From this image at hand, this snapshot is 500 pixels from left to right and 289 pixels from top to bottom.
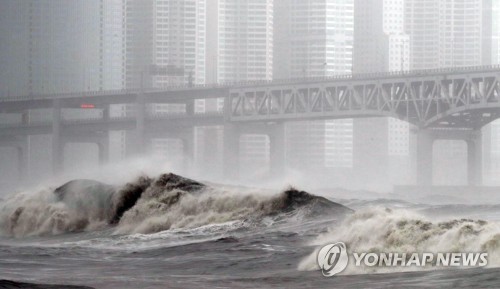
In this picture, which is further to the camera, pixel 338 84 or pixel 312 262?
pixel 338 84

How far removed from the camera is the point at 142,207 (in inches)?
1873

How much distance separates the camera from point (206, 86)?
184 meters

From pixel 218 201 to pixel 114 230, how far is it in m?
4.04

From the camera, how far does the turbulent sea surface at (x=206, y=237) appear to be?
26.4 metres

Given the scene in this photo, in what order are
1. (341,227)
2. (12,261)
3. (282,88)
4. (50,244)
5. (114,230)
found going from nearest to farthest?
1. (12,261)
2. (341,227)
3. (50,244)
4. (114,230)
5. (282,88)

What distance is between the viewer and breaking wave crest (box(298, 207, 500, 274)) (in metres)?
27.1

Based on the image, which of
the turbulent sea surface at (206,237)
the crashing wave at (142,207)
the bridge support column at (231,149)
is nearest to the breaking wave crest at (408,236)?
the turbulent sea surface at (206,237)

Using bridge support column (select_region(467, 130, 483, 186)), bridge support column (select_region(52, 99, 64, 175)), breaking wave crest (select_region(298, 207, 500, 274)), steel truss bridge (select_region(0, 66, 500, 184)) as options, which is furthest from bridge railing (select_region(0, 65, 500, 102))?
breaking wave crest (select_region(298, 207, 500, 274))

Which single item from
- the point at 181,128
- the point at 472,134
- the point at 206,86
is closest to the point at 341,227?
the point at 472,134

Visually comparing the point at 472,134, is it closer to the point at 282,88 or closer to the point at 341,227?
the point at 282,88

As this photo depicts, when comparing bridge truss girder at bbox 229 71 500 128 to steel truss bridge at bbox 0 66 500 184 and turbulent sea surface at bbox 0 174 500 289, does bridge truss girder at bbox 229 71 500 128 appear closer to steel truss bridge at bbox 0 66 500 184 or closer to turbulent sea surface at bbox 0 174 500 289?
steel truss bridge at bbox 0 66 500 184

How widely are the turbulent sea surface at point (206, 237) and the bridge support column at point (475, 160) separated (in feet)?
302
